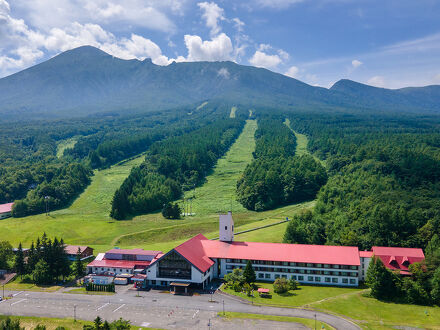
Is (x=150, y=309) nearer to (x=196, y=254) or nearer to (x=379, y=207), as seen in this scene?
(x=196, y=254)

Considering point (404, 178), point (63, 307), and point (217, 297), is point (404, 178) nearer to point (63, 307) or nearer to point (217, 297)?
point (217, 297)

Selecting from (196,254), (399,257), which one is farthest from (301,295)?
(196,254)

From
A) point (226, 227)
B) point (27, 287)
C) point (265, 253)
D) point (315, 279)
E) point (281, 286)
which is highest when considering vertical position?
point (226, 227)

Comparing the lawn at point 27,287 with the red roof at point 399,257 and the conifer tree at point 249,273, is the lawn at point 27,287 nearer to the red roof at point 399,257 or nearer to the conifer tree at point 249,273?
the conifer tree at point 249,273

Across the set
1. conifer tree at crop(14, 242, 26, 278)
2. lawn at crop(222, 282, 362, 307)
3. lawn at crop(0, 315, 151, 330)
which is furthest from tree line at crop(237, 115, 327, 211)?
lawn at crop(0, 315, 151, 330)

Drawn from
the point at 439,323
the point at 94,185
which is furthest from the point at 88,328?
the point at 94,185

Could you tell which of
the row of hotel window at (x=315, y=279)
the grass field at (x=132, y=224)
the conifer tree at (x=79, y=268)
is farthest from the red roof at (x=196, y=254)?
the conifer tree at (x=79, y=268)

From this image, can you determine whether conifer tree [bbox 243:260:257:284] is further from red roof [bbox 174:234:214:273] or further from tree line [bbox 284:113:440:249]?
tree line [bbox 284:113:440:249]
